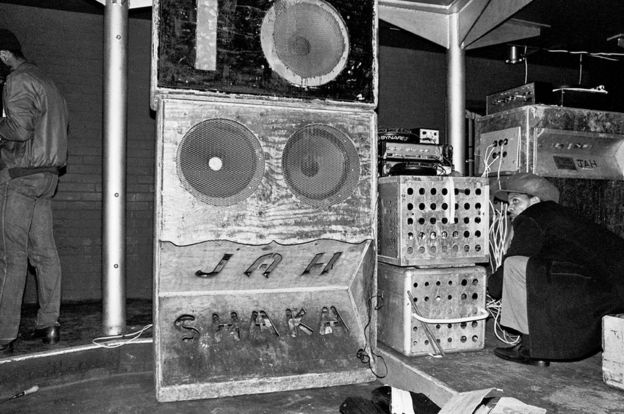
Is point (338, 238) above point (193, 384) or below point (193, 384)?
above

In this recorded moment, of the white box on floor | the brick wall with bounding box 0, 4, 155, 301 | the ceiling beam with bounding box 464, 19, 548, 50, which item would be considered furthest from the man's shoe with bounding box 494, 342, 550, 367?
the brick wall with bounding box 0, 4, 155, 301

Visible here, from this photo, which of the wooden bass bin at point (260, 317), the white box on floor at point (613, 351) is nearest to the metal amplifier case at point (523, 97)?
the white box on floor at point (613, 351)

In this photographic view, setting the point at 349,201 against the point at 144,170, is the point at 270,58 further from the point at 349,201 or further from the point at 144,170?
the point at 144,170

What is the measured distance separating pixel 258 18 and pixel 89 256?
3.15 m

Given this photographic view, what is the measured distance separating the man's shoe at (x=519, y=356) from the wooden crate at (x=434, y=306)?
5.4 inches

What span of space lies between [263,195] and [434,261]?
111 centimetres

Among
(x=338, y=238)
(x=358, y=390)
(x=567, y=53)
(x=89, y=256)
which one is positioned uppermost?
(x=567, y=53)

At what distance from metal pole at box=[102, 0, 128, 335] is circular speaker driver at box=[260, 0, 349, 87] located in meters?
1.25

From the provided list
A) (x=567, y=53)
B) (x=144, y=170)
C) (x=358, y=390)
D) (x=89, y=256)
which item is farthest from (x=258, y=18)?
(x=567, y=53)

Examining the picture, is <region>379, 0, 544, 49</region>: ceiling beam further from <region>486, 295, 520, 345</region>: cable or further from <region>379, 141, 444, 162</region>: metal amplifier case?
<region>486, 295, 520, 345</region>: cable

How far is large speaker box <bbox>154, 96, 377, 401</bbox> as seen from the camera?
2.37 metres

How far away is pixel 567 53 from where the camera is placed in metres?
6.04

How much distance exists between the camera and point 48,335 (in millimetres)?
3090

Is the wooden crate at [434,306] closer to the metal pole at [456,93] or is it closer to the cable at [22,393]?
the metal pole at [456,93]
